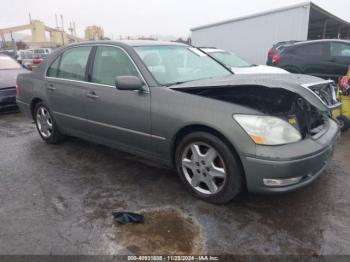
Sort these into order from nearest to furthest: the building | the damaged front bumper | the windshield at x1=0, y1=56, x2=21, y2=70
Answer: the damaged front bumper
the windshield at x1=0, y1=56, x2=21, y2=70
the building

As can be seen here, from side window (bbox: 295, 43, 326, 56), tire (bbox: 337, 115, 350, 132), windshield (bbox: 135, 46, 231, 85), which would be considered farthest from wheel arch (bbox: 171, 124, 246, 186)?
side window (bbox: 295, 43, 326, 56)

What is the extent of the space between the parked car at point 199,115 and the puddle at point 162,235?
1.41ft

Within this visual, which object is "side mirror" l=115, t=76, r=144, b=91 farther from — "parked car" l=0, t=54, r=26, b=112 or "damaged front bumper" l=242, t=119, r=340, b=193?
"parked car" l=0, t=54, r=26, b=112

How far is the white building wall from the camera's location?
1305 centimetres

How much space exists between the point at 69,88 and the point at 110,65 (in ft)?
2.56

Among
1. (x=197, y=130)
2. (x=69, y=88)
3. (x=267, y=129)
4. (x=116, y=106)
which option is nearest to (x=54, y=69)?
(x=69, y=88)

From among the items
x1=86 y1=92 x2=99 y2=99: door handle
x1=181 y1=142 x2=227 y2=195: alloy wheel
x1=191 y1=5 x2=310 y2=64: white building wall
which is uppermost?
x1=191 y1=5 x2=310 y2=64: white building wall

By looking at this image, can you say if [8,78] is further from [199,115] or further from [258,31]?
[258,31]

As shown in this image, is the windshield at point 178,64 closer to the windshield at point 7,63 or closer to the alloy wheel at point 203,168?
the alloy wheel at point 203,168

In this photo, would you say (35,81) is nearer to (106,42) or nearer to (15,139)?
(15,139)

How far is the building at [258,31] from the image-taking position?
13.0 metres

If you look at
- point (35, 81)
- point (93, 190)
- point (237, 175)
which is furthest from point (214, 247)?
point (35, 81)

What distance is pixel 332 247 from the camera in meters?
2.25

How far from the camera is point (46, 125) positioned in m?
4.70
